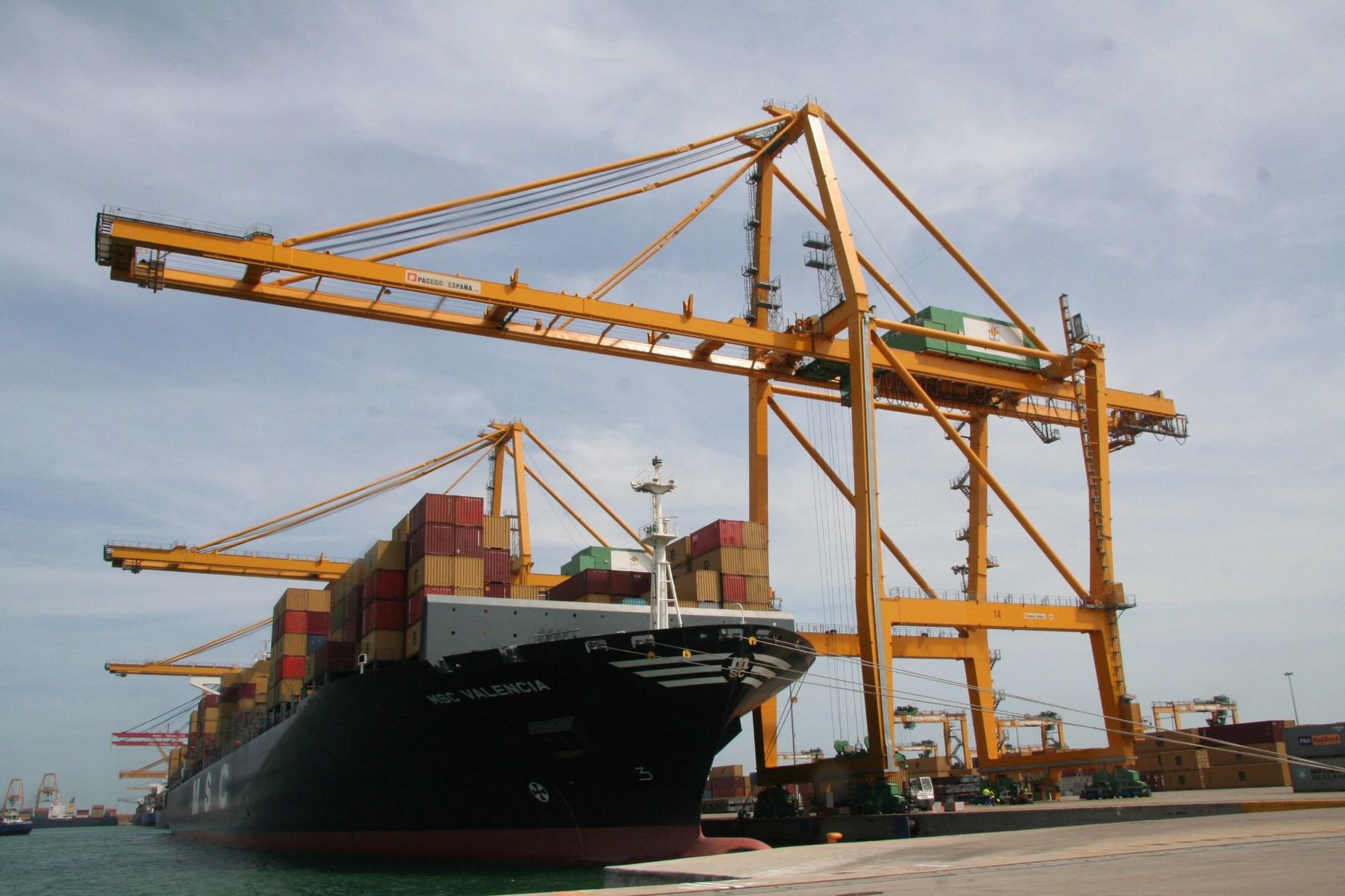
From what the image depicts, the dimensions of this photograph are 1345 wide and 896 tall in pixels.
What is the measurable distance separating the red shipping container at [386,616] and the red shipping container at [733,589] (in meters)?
7.46

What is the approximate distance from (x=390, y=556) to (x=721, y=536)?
26.0 ft

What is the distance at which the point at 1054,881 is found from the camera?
8117mm

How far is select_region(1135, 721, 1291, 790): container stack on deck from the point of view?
108 feet

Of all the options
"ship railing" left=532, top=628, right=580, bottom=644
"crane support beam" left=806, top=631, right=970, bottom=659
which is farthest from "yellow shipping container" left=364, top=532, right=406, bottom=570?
"crane support beam" left=806, top=631, right=970, bottom=659

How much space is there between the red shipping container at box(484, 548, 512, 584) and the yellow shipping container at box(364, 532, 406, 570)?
Answer: 77.4 inches

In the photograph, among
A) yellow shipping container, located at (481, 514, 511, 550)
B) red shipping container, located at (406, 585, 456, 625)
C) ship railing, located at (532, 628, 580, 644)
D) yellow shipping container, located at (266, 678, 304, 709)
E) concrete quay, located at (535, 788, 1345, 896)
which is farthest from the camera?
yellow shipping container, located at (266, 678, 304, 709)

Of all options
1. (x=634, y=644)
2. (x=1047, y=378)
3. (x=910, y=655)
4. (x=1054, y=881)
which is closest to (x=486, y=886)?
(x=634, y=644)

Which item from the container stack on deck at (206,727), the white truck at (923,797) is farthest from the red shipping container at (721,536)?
the container stack on deck at (206,727)

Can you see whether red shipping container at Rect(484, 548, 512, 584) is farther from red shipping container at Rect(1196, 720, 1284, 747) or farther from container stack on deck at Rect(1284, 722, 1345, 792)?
red shipping container at Rect(1196, 720, 1284, 747)

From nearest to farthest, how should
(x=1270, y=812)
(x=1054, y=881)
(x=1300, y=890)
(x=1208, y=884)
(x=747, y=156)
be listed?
(x=1300, y=890) → (x=1208, y=884) → (x=1054, y=881) → (x=1270, y=812) → (x=747, y=156)

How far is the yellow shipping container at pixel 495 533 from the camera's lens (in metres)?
22.4

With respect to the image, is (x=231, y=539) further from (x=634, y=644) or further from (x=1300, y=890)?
(x=1300, y=890)

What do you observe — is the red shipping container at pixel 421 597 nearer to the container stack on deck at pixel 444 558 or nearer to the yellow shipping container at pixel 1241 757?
the container stack on deck at pixel 444 558

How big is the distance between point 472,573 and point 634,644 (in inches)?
211
